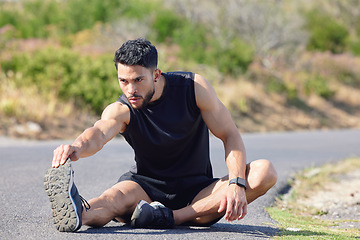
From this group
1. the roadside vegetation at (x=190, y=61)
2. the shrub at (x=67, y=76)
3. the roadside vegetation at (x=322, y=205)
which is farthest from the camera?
the shrub at (x=67, y=76)

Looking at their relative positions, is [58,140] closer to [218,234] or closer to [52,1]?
[218,234]

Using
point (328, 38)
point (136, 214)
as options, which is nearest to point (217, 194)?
point (136, 214)

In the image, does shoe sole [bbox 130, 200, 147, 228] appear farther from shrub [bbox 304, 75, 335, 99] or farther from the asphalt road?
shrub [bbox 304, 75, 335, 99]

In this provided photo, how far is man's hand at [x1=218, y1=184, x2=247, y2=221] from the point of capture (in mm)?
3586

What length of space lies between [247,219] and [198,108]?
4.25 ft

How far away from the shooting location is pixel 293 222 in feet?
15.6

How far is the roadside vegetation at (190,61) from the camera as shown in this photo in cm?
1461

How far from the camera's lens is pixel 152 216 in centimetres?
372

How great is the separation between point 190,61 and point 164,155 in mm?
17569

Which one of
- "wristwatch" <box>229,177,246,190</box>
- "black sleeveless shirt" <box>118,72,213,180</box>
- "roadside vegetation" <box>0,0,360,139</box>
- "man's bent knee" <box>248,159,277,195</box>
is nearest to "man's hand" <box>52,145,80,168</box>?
"black sleeveless shirt" <box>118,72,213,180</box>

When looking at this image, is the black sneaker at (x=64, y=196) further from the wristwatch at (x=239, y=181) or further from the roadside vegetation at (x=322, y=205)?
the roadside vegetation at (x=322, y=205)

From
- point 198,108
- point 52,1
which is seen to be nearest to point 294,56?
point 52,1

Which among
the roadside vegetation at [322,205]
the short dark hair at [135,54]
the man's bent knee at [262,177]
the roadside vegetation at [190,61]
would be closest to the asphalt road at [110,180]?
the roadside vegetation at [322,205]

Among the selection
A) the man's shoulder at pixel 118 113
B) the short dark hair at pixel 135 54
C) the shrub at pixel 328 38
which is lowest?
the man's shoulder at pixel 118 113
